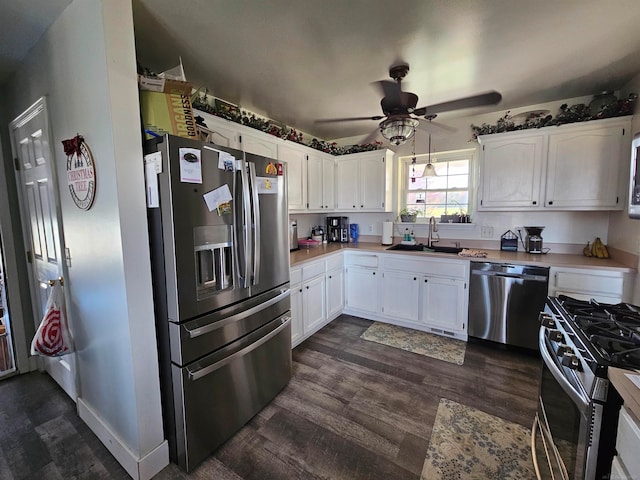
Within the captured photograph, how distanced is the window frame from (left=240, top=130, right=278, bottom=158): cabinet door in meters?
1.90

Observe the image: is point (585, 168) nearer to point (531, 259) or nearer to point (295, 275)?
point (531, 259)

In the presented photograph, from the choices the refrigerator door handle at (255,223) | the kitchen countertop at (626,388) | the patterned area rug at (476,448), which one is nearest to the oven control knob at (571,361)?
the kitchen countertop at (626,388)

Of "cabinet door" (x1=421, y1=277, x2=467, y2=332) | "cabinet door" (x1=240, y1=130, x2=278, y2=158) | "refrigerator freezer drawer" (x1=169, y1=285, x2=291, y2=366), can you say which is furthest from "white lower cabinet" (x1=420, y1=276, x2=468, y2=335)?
"cabinet door" (x1=240, y1=130, x2=278, y2=158)

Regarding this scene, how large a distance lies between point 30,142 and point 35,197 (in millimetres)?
402

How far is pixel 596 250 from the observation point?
271 centimetres

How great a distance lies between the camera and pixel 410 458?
1.60 m

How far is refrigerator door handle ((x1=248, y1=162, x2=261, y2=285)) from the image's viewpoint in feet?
5.82

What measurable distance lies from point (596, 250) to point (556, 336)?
217cm

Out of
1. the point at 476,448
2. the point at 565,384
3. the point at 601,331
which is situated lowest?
the point at 476,448

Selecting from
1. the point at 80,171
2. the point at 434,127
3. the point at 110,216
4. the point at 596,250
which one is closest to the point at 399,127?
the point at 434,127

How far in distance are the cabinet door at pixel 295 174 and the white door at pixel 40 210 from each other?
6.07 ft

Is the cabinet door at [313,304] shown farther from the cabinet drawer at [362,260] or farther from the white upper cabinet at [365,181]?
the white upper cabinet at [365,181]

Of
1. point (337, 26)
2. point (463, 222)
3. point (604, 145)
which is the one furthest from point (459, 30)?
point (463, 222)

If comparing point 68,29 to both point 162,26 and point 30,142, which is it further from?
point 30,142
